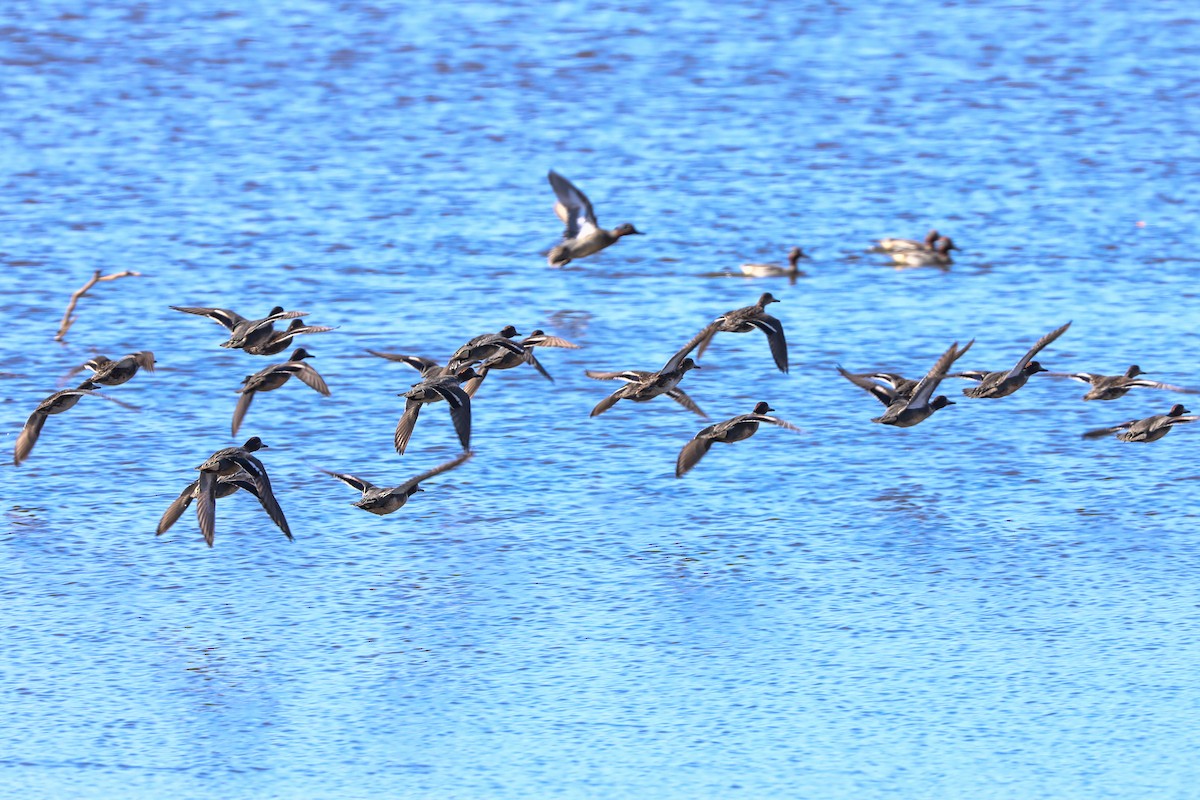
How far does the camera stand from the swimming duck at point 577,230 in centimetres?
2378

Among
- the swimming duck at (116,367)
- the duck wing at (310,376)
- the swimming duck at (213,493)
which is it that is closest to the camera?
the swimming duck at (213,493)

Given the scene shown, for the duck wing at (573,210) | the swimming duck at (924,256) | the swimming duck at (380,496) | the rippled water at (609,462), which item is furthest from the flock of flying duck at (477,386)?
the duck wing at (573,210)

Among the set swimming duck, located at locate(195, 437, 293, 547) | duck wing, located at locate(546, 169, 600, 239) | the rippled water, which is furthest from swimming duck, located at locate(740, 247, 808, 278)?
swimming duck, located at locate(195, 437, 293, 547)

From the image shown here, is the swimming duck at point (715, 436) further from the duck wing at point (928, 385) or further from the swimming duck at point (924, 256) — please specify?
the swimming duck at point (924, 256)

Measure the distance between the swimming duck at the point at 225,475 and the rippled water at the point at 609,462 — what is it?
564 mm

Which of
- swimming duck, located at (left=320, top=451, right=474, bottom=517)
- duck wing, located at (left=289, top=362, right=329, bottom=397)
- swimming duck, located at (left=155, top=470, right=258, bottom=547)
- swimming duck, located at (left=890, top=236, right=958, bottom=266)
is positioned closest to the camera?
swimming duck, located at (left=155, top=470, right=258, bottom=547)

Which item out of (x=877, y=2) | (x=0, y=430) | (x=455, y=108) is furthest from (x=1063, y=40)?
(x=0, y=430)

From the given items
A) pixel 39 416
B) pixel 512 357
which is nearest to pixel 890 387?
pixel 512 357

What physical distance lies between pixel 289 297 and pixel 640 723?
11429 millimetres

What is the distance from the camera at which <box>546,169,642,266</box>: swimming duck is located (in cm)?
2378

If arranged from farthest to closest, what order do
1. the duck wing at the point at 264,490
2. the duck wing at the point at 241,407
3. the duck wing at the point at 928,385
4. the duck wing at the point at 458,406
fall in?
the duck wing at the point at 241,407, the duck wing at the point at 928,385, the duck wing at the point at 458,406, the duck wing at the point at 264,490

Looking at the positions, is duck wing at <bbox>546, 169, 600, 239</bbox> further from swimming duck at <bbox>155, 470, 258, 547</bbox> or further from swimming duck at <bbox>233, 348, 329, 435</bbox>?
swimming duck at <bbox>155, 470, 258, 547</bbox>

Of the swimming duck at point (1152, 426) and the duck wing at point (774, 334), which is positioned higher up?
the duck wing at point (774, 334)

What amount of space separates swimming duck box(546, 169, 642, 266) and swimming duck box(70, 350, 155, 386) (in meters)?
7.83
